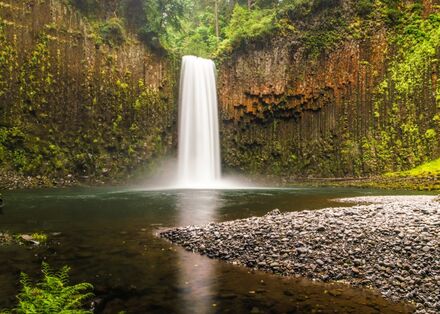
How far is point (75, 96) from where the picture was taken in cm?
3900

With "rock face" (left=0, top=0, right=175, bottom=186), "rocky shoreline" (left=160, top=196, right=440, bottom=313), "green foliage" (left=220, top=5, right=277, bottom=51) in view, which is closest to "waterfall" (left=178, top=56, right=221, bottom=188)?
"rock face" (left=0, top=0, right=175, bottom=186)

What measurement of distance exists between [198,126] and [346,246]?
1419 inches

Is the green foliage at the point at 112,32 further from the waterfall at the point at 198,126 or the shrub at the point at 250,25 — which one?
the shrub at the point at 250,25

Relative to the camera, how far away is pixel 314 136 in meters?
42.9

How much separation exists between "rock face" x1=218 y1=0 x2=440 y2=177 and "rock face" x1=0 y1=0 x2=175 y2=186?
905 cm

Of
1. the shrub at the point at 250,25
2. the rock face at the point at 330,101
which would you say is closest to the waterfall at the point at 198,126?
the rock face at the point at 330,101

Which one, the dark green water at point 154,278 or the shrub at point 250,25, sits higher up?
the shrub at point 250,25

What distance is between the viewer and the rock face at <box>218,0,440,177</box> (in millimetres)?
37875

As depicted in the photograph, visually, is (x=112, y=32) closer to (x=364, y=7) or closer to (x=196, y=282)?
(x=364, y=7)

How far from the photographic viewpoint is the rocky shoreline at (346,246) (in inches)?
318

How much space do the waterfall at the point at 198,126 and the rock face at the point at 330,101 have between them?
165 centimetres

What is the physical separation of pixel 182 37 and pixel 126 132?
2877 cm

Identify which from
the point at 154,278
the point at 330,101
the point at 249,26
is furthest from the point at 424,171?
the point at 154,278

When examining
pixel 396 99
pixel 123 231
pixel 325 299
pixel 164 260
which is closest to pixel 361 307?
pixel 325 299
